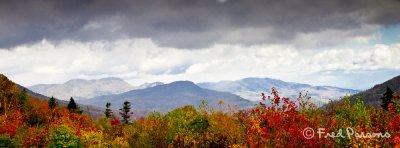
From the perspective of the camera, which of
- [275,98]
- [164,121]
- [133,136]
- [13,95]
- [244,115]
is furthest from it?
[13,95]

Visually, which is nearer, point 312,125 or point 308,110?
point 312,125

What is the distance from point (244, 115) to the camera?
1366 inches

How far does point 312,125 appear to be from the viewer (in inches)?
1069

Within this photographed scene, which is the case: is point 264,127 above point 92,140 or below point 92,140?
above

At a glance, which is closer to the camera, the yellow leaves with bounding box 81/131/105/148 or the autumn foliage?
the autumn foliage

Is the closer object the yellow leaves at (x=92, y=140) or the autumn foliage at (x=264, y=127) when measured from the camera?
the autumn foliage at (x=264, y=127)

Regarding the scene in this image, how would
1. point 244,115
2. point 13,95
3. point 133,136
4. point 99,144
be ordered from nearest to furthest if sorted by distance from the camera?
point 244,115 → point 99,144 → point 133,136 → point 13,95

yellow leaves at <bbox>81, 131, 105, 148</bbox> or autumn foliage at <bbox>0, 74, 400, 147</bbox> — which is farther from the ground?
autumn foliage at <bbox>0, 74, 400, 147</bbox>

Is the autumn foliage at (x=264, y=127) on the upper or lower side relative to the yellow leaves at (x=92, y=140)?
upper

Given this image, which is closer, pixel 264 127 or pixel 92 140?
pixel 264 127

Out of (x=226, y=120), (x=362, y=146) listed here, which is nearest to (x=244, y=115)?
(x=226, y=120)

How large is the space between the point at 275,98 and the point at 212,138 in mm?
10710

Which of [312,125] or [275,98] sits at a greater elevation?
[275,98]

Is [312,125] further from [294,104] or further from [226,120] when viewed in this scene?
[226,120]
